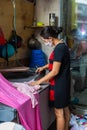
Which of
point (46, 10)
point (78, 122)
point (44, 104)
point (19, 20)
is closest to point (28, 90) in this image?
point (44, 104)

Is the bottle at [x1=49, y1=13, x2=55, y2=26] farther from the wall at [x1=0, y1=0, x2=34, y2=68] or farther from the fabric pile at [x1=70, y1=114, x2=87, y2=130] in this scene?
the fabric pile at [x1=70, y1=114, x2=87, y2=130]

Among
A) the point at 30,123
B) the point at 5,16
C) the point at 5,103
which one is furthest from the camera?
the point at 5,16

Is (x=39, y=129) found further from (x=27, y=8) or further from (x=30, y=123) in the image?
(x=27, y=8)

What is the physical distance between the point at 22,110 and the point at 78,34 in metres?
2.10

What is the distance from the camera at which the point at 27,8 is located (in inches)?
156

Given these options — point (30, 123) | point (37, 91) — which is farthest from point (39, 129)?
point (37, 91)

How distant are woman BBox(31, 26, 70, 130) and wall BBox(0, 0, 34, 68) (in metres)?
0.88

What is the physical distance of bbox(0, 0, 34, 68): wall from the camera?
3.45m

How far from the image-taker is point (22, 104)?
2.17 metres

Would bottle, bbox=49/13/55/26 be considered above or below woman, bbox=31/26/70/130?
above

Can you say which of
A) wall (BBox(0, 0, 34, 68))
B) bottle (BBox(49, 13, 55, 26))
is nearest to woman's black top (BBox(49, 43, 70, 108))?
wall (BBox(0, 0, 34, 68))

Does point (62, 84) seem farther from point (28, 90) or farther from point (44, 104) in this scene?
point (28, 90)

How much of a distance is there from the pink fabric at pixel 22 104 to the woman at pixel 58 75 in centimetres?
37

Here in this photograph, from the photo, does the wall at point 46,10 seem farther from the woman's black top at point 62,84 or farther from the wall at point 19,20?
the woman's black top at point 62,84
